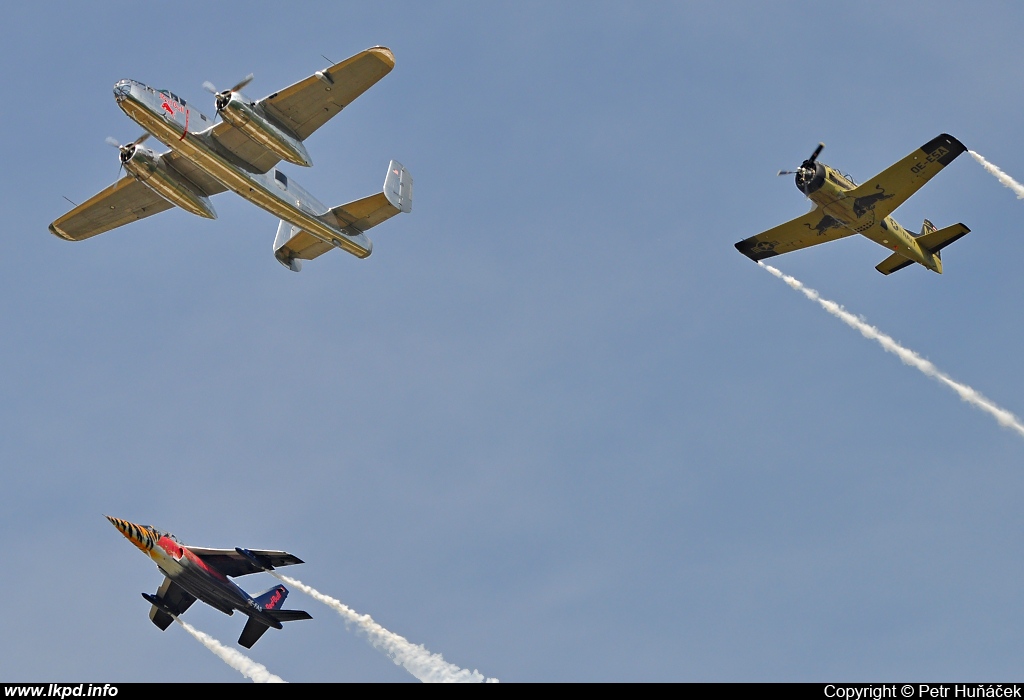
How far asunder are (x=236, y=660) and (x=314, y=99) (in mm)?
28596

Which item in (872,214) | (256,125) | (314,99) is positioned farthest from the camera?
(872,214)

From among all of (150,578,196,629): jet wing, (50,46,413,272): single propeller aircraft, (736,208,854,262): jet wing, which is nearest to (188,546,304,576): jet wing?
(150,578,196,629): jet wing

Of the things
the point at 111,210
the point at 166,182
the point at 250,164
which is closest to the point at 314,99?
the point at 250,164

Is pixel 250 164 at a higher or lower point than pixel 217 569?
higher

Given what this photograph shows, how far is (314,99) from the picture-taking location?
1994 inches

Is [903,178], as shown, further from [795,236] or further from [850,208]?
[795,236]

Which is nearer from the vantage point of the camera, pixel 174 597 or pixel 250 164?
pixel 250 164

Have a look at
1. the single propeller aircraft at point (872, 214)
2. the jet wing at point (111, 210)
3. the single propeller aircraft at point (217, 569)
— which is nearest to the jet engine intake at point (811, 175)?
the single propeller aircraft at point (872, 214)

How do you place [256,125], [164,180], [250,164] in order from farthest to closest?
1. [164,180]
2. [250,164]
3. [256,125]

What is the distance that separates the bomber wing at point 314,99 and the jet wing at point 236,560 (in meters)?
19.6

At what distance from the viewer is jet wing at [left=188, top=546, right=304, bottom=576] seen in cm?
5500

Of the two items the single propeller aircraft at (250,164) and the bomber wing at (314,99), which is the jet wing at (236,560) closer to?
the single propeller aircraft at (250,164)

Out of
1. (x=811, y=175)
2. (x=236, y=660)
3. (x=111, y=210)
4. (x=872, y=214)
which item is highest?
(x=872, y=214)
